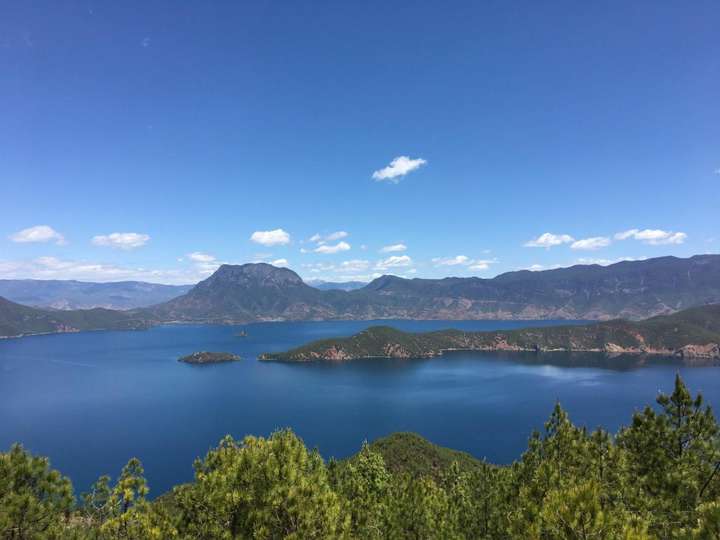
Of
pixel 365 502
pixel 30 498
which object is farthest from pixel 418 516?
pixel 30 498

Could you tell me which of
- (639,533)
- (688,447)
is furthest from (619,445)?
(639,533)

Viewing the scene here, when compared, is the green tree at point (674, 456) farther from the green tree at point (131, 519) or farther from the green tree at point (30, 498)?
the green tree at point (30, 498)

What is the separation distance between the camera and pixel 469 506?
28.2m

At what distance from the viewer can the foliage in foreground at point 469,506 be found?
41.7ft

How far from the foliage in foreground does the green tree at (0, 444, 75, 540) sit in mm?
39

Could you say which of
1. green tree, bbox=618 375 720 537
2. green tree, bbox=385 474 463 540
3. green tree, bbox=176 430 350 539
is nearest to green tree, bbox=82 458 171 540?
green tree, bbox=176 430 350 539

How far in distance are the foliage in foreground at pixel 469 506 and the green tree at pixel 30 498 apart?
39 millimetres

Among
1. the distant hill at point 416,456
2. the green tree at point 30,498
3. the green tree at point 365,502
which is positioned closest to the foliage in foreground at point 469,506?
the green tree at point 30,498

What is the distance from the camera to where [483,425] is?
165000 millimetres

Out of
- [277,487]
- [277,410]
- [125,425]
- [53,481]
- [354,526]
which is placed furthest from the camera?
[277,410]

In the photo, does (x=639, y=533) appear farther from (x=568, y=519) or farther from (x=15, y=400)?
(x=15, y=400)

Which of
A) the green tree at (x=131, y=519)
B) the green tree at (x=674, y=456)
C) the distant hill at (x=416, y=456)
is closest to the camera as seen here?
the green tree at (x=131, y=519)

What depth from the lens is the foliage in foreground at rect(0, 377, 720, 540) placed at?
500 inches

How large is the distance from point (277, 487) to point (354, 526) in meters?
11.7
